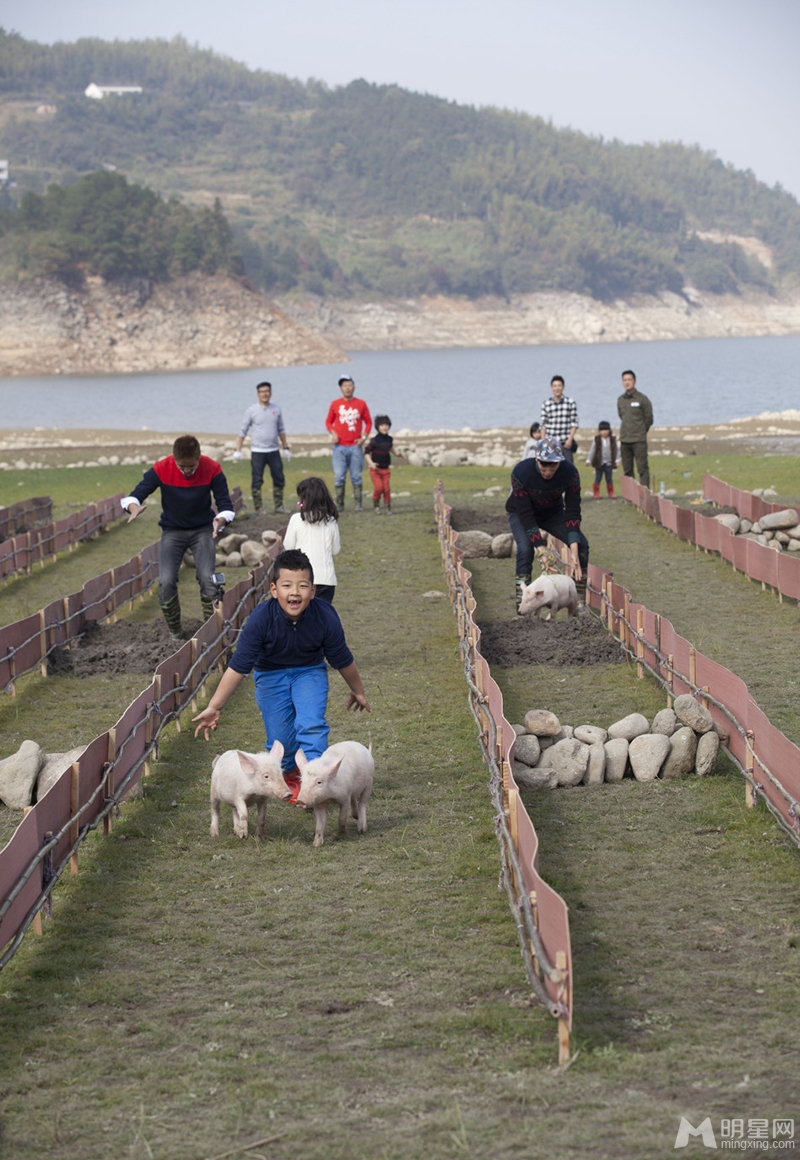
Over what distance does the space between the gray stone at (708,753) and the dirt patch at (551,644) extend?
3212 mm

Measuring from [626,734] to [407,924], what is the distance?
3034 mm

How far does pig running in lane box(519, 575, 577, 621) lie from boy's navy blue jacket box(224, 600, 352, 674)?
222 inches

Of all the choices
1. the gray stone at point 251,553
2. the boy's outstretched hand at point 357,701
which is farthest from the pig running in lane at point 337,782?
the gray stone at point 251,553

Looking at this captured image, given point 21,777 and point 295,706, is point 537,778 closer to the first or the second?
point 295,706

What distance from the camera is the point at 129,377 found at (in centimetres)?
11781

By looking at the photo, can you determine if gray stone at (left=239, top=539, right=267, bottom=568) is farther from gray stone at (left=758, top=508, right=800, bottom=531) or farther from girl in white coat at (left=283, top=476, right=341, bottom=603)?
girl in white coat at (left=283, top=476, right=341, bottom=603)

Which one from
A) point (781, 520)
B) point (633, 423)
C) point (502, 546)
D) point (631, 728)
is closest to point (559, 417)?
point (502, 546)

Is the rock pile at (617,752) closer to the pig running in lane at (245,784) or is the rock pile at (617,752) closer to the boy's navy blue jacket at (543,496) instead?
the pig running in lane at (245,784)

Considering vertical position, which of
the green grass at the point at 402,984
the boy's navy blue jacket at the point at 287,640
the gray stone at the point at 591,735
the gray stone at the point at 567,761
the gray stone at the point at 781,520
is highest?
the boy's navy blue jacket at the point at 287,640

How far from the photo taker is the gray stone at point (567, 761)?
338 inches

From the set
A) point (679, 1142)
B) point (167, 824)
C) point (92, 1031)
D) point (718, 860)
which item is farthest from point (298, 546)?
point (679, 1142)

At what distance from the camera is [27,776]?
8375 mm

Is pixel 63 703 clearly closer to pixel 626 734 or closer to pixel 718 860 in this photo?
pixel 626 734

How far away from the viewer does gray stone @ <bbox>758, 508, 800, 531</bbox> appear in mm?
18109
